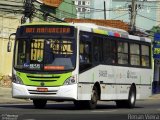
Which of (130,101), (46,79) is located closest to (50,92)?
(46,79)

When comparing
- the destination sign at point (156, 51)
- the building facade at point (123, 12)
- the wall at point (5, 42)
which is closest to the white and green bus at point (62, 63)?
the wall at point (5, 42)

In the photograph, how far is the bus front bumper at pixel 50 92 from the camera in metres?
23.8

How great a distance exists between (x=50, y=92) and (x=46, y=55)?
1.40 metres

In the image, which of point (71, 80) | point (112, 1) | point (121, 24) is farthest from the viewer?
point (112, 1)

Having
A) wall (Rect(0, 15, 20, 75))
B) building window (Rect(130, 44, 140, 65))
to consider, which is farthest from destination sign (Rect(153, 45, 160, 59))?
building window (Rect(130, 44, 140, 65))

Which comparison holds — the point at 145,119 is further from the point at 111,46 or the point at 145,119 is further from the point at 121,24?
the point at 121,24

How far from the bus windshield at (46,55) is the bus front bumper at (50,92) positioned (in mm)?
723

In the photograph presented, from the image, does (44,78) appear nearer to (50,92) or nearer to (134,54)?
(50,92)

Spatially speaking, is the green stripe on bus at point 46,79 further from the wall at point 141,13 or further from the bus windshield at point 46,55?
the wall at point 141,13

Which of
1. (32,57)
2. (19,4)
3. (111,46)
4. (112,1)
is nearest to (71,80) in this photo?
(32,57)

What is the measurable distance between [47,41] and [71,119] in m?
5.98

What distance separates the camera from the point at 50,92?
23984 millimetres

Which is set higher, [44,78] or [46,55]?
[46,55]

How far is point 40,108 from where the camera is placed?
25.7 meters
